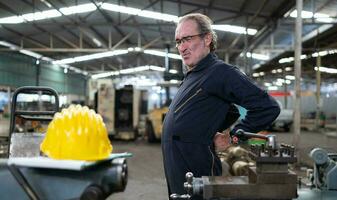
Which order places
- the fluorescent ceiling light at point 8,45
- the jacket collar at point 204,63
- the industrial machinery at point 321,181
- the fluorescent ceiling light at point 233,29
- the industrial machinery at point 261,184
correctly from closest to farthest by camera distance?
the industrial machinery at point 261,184, the jacket collar at point 204,63, the industrial machinery at point 321,181, the fluorescent ceiling light at point 233,29, the fluorescent ceiling light at point 8,45

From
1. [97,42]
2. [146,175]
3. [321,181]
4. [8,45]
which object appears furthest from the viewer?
[97,42]

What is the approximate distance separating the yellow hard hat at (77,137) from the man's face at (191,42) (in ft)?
2.60

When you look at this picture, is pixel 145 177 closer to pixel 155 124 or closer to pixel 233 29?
pixel 155 124

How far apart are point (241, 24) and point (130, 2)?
2.88 m

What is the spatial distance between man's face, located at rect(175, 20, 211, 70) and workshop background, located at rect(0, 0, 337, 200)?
293 centimetres

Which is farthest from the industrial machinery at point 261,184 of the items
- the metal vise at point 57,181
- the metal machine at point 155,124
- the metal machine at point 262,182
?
the metal machine at point 155,124

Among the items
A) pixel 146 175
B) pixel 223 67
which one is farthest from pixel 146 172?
pixel 223 67

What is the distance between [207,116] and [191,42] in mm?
366

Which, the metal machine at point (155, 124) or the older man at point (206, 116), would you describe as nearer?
the older man at point (206, 116)

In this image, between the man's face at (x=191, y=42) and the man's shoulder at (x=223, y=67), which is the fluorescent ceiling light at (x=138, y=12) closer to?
the man's face at (x=191, y=42)

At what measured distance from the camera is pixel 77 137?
1.02 m

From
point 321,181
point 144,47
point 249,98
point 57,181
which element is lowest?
point 321,181

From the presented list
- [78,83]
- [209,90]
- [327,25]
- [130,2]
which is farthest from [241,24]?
[78,83]

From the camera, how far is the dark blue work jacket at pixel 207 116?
1623 millimetres
